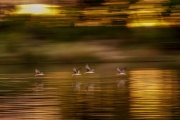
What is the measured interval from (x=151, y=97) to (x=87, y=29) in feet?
30.7

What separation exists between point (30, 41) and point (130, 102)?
9.71 m

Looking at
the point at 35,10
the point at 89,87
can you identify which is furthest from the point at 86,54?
the point at 89,87

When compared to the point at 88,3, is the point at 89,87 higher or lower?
higher

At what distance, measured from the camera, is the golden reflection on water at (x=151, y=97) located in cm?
547

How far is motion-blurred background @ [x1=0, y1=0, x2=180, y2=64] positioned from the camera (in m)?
15.1

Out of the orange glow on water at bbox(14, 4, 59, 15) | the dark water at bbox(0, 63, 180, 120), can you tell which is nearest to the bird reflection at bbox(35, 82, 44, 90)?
the dark water at bbox(0, 63, 180, 120)

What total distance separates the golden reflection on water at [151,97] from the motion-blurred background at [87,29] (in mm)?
6394

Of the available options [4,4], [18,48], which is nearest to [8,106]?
[18,48]

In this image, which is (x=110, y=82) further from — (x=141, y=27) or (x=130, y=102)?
(x=141, y=27)

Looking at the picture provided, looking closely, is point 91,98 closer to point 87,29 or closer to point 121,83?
point 121,83

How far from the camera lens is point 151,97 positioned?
21.4ft

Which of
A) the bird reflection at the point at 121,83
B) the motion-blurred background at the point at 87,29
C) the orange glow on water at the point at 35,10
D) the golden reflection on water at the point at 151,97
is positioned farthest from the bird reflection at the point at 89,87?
the orange glow on water at the point at 35,10

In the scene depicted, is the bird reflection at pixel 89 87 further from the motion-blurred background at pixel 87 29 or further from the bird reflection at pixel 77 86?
the motion-blurred background at pixel 87 29

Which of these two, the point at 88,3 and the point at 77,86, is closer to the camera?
the point at 77,86
